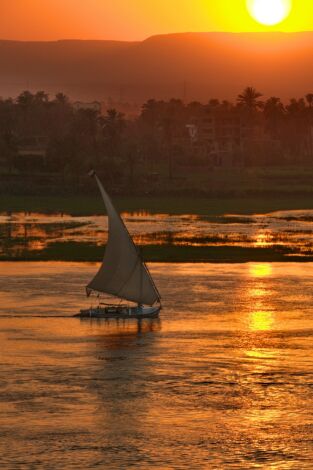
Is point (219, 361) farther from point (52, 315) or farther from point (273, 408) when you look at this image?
point (52, 315)

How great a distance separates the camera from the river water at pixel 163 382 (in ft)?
136

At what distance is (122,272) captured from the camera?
211 ft

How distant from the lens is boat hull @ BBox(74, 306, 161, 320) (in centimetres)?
6291

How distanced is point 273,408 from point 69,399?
728 cm

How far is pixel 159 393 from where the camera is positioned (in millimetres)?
48000

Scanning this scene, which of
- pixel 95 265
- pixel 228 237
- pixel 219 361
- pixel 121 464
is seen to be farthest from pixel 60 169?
pixel 121 464

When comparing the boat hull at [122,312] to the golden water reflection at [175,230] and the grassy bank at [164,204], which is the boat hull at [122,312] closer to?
the golden water reflection at [175,230]

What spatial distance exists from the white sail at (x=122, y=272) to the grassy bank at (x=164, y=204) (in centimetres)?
7563

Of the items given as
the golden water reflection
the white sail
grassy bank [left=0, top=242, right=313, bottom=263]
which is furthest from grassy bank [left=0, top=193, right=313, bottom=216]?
the white sail

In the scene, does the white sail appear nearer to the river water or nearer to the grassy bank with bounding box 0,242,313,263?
the river water

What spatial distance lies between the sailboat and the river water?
92 cm

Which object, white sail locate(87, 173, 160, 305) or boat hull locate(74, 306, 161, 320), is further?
white sail locate(87, 173, 160, 305)

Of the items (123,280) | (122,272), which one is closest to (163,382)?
(123,280)

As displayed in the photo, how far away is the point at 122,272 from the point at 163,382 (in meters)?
15.2
